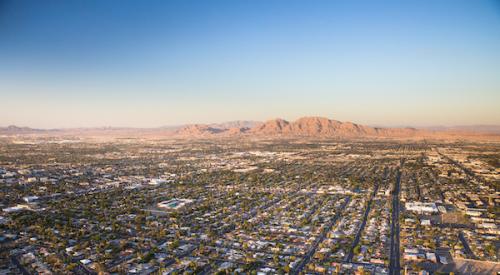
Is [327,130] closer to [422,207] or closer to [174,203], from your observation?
[422,207]

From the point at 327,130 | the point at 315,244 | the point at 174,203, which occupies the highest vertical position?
the point at 327,130

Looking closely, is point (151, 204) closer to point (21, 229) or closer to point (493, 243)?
point (21, 229)

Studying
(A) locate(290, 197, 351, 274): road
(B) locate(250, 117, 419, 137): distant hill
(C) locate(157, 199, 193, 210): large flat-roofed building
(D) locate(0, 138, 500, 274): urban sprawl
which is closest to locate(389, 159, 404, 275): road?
(D) locate(0, 138, 500, 274): urban sprawl

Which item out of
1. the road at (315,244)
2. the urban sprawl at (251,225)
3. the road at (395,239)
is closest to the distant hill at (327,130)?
the urban sprawl at (251,225)

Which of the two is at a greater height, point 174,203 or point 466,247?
point 466,247

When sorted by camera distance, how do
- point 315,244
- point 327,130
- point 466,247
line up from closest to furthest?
point 466,247, point 315,244, point 327,130

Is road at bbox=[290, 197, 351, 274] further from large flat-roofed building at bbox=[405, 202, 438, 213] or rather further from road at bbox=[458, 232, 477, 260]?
road at bbox=[458, 232, 477, 260]

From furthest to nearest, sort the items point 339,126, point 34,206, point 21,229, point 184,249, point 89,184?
point 339,126 → point 89,184 → point 34,206 → point 21,229 → point 184,249

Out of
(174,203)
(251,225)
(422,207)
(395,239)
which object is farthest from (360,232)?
(174,203)

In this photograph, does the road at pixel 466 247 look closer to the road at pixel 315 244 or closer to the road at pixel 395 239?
the road at pixel 395 239

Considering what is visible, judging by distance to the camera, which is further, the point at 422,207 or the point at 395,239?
the point at 422,207

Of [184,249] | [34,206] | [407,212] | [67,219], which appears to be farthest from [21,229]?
[407,212]
